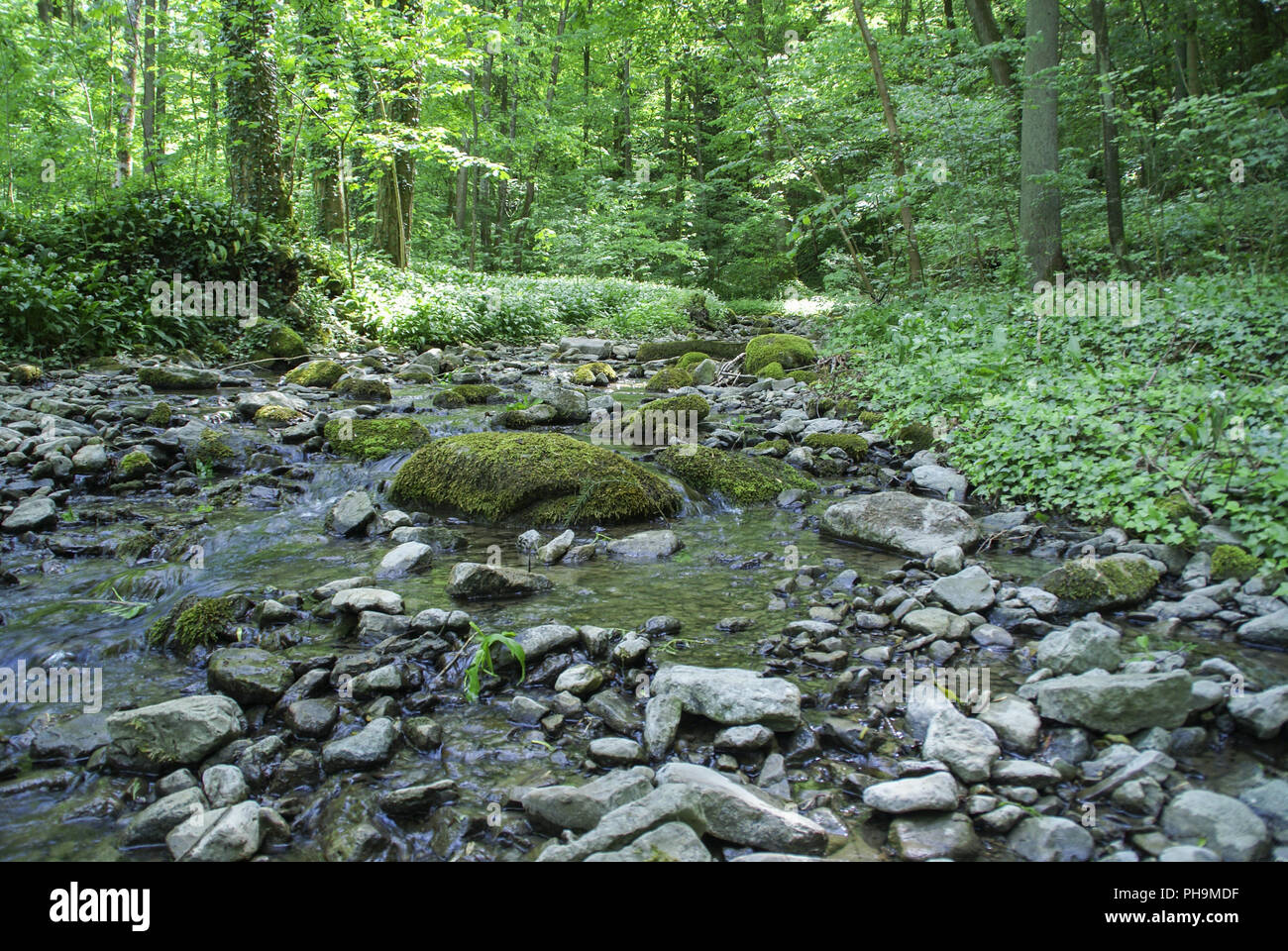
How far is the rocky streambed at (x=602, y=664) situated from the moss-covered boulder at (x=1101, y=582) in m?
0.02

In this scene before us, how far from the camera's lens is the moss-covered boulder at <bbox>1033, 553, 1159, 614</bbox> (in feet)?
12.1

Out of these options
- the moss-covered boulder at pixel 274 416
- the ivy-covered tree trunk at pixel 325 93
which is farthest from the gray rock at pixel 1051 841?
the ivy-covered tree trunk at pixel 325 93

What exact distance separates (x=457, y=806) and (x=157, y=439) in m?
5.60

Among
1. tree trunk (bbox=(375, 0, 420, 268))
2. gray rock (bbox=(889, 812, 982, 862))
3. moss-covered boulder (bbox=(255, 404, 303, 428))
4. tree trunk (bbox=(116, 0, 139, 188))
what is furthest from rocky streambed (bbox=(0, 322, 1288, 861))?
tree trunk (bbox=(116, 0, 139, 188))

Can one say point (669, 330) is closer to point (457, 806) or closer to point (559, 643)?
point (559, 643)

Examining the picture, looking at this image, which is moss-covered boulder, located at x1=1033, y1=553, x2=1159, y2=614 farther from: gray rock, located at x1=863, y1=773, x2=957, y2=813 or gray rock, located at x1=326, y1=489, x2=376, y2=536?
gray rock, located at x1=326, y1=489, x2=376, y2=536

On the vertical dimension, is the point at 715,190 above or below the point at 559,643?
above

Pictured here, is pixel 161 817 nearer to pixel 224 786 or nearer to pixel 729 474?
pixel 224 786

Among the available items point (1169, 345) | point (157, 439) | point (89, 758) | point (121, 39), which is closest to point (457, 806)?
point (89, 758)

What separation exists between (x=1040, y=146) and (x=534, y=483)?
8.88 m

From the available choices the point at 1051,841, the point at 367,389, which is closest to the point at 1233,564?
the point at 1051,841

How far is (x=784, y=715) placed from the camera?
271cm

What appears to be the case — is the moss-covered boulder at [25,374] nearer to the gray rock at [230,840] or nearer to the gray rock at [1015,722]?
the gray rock at [230,840]

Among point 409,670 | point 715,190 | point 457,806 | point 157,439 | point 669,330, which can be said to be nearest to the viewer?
point 457,806
